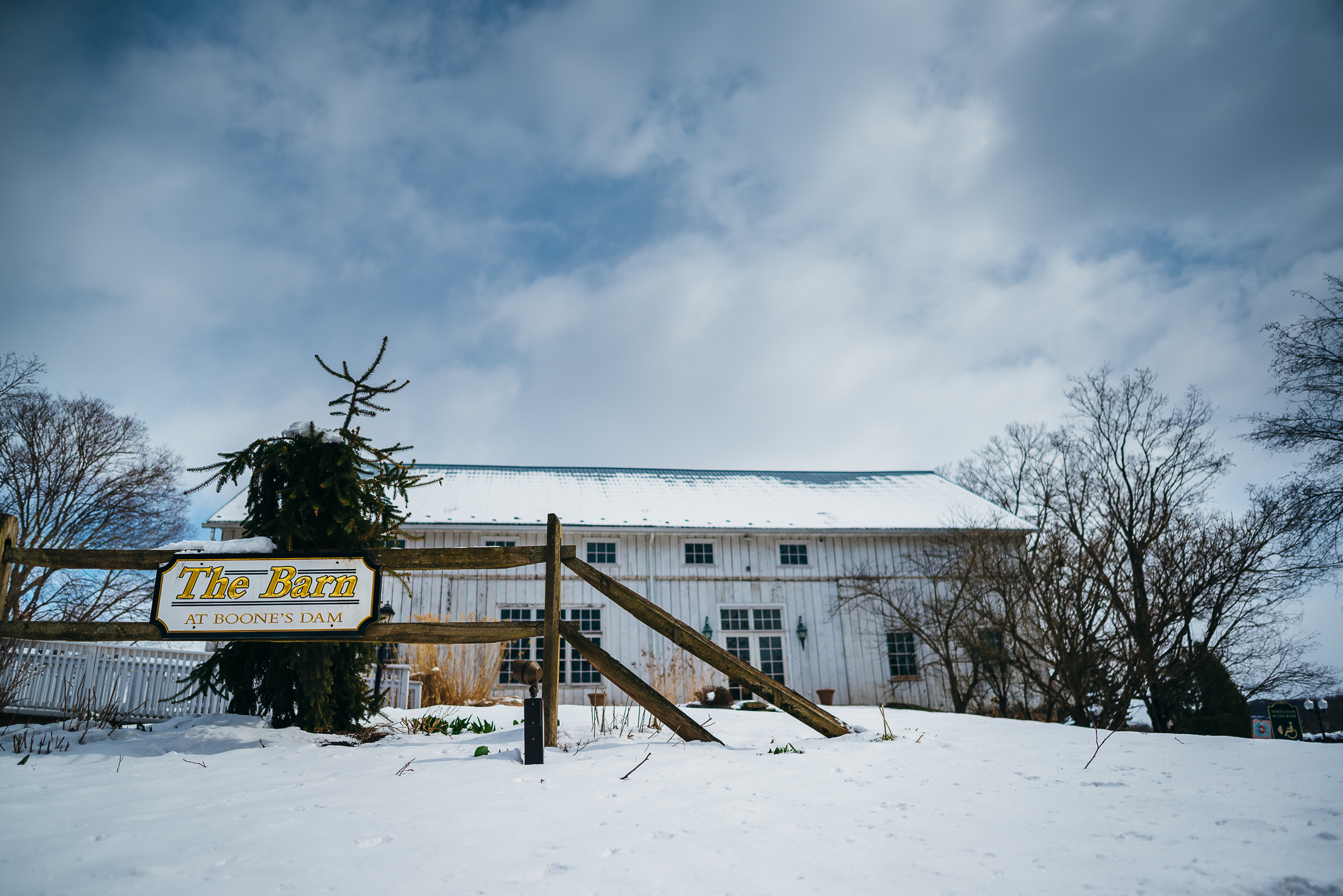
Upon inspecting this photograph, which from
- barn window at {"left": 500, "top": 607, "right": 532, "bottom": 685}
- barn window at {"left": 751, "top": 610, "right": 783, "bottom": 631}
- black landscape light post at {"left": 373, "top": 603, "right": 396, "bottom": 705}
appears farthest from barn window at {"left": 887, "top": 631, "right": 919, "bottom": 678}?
black landscape light post at {"left": 373, "top": 603, "right": 396, "bottom": 705}

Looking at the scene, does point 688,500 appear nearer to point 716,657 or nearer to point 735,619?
point 735,619

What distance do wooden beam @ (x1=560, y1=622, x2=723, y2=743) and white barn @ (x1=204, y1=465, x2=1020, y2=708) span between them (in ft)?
36.7

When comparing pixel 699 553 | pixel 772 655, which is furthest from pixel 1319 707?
pixel 699 553

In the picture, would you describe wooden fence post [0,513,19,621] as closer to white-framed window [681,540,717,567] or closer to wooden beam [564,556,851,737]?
wooden beam [564,556,851,737]

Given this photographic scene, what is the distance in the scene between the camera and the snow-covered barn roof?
57.3 feet

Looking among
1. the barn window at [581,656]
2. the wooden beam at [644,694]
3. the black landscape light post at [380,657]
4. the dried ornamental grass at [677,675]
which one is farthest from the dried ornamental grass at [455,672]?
the wooden beam at [644,694]

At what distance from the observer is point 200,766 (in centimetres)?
423

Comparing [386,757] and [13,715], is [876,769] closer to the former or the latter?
[386,757]

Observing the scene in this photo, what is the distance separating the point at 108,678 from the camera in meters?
9.16

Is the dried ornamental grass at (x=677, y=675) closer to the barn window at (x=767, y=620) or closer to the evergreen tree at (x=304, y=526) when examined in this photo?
the barn window at (x=767, y=620)

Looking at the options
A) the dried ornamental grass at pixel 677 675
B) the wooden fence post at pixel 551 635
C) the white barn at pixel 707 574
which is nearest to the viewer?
the wooden fence post at pixel 551 635

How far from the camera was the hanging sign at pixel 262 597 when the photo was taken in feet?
15.9

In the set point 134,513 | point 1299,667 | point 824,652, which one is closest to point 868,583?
point 824,652

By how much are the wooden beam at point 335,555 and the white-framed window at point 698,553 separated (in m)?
12.6
